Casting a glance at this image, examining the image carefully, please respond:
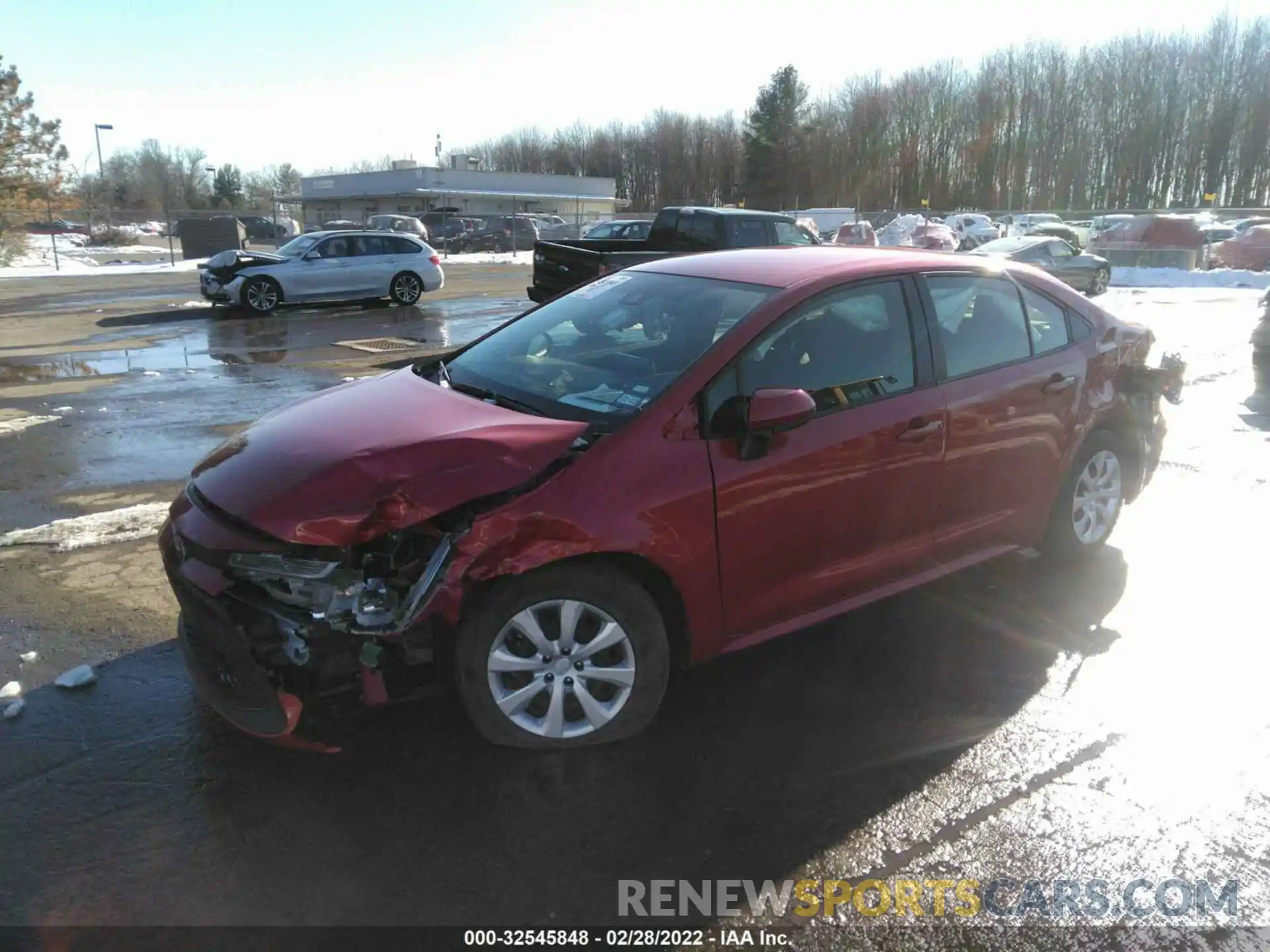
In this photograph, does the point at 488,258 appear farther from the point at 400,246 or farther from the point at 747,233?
the point at 747,233

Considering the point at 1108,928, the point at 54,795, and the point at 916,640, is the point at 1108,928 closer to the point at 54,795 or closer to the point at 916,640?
the point at 916,640


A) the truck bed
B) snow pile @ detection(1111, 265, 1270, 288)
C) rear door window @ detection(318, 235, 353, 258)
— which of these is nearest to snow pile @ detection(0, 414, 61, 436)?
the truck bed

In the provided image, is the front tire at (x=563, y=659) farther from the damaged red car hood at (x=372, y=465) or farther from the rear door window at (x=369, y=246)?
the rear door window at (x=369, y=246)

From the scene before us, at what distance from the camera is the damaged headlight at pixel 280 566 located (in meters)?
3.06

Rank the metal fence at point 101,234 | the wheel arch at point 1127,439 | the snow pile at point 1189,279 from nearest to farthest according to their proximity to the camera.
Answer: the wheel arch at point 1127,439, the snow pile at point 1189,279, the metal fence at point 101,234

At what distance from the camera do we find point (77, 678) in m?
3.80

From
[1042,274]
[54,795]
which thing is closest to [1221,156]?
[1042,274]

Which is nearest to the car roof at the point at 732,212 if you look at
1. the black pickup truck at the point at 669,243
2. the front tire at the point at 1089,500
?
the black pickup truck at the point at 669,243

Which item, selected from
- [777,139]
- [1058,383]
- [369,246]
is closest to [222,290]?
[369,246]

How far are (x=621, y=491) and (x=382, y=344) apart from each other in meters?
11.4

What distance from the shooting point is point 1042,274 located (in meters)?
4.96

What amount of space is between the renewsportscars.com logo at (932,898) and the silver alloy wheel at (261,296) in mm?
16920

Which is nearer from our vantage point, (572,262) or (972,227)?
(572,262)

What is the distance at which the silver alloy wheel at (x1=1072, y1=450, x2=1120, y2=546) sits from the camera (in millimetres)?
4922
